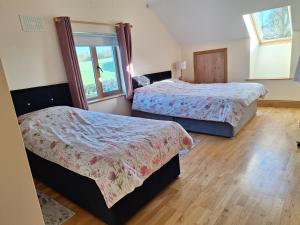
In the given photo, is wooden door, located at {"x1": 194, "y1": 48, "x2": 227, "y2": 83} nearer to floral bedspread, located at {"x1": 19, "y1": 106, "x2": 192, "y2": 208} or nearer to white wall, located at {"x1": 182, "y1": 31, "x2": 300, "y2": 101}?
white wall, located at {"x1": 182, "y1": 31, "x2": 300, "y2": 101}

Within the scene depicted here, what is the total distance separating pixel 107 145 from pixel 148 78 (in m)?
3.07

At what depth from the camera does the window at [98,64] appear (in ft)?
11.7

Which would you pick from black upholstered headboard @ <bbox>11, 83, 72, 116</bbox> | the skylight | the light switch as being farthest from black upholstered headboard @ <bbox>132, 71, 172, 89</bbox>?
the skylight

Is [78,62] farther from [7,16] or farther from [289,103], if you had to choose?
[289,103]

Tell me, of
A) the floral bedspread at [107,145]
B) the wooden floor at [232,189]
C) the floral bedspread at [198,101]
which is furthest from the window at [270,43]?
the floral bedspread at [107,145]

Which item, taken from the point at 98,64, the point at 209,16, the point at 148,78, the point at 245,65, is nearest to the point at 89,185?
the point at 98,64

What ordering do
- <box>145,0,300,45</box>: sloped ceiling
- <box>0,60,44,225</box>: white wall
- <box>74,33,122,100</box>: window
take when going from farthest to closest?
<box>145,0,300,45</box>: sloped ceiling
<box>74,33,122,100</box>: window
<box>0,60,44,225</box>: white wall

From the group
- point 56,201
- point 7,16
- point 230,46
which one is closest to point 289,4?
point 230,46

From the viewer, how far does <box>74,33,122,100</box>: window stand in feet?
11.7

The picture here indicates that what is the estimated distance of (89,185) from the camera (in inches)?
66.4

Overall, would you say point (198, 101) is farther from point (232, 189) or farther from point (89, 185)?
point (89, 185)

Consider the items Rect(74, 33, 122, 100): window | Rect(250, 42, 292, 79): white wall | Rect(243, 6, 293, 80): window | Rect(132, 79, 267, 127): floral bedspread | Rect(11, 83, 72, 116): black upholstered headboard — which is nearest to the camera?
Rect(11, 83, 72, 116): black upholstered headboard

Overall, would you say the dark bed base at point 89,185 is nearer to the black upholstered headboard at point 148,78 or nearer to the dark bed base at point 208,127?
the dark bed base at point 208,127

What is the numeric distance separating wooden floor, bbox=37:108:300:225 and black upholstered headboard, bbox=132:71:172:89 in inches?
77.8
